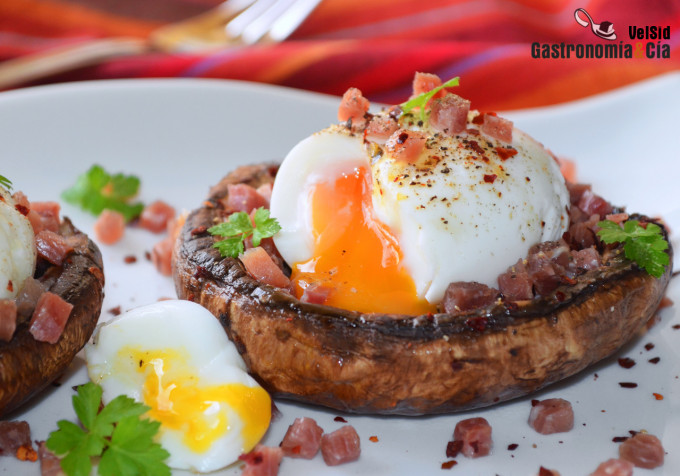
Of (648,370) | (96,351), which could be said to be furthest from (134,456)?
(648,370)

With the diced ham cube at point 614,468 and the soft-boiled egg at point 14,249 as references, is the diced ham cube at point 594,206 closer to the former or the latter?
the diced ham cube at point 614,468

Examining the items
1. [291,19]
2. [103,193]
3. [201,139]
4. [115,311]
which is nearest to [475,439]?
[115,311]

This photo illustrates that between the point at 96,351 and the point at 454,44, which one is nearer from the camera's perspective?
the point at 96,351

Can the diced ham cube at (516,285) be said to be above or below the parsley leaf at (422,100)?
below

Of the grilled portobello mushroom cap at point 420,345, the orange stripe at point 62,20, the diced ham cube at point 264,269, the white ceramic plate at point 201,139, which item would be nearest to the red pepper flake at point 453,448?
the grilled portobello mushroom cap at point 420,345

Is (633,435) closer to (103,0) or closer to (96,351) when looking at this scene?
(96,351)

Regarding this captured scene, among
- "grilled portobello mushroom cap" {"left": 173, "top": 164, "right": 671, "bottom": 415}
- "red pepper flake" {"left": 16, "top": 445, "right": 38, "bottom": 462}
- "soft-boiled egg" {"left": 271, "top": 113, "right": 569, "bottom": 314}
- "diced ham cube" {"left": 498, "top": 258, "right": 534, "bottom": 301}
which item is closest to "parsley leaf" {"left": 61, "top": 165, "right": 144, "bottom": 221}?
"soft-boiled egg" {"left": 271, "top": 113, "right": 569, "bottom": 314}
